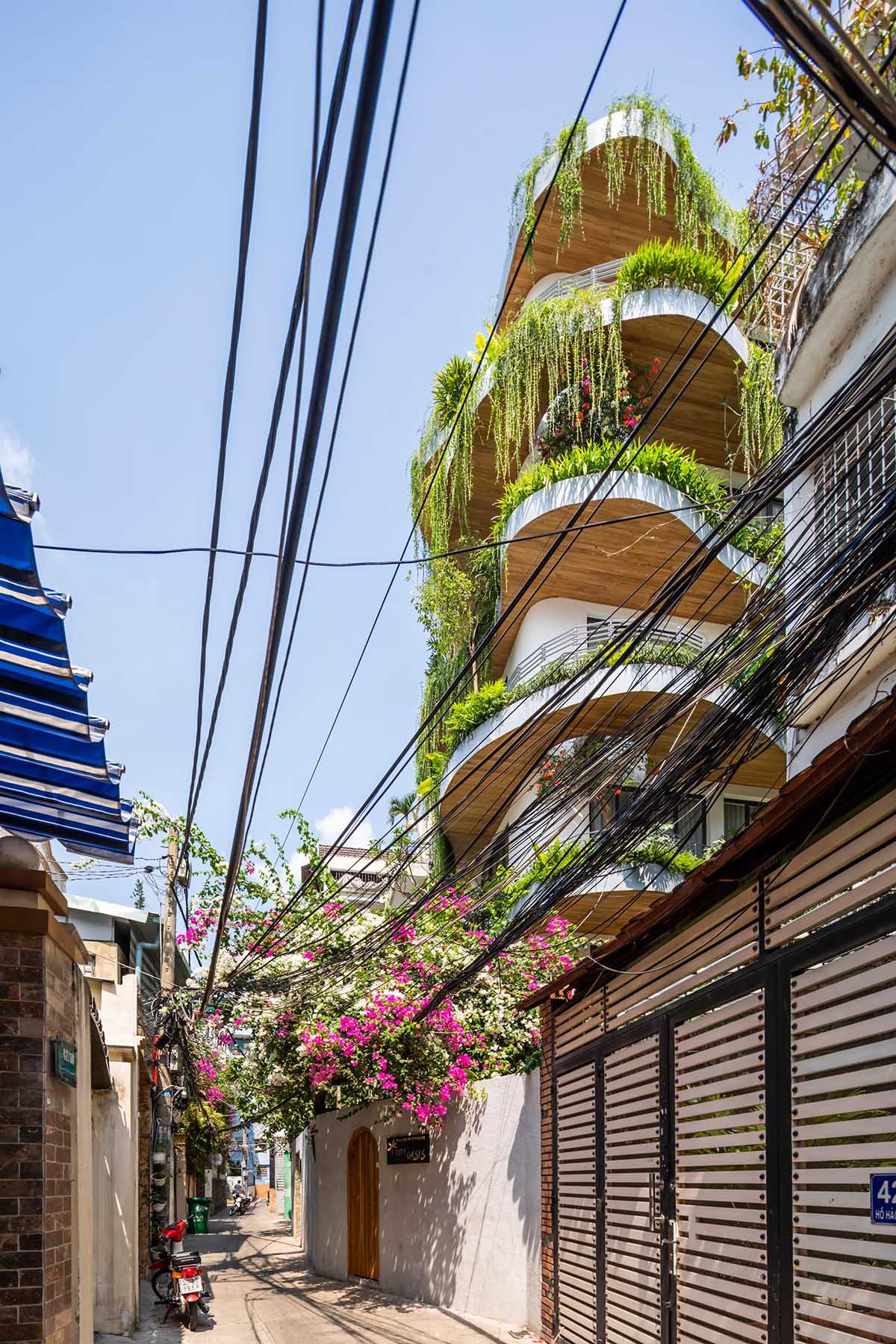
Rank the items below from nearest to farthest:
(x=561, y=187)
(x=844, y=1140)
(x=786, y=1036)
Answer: (x=844, y=1140) → (x=786, y=1036) → (x=561, y=187)

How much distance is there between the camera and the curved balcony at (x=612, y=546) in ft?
55.7

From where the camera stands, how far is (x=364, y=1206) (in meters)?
16.5

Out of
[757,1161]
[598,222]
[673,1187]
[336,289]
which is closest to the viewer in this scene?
[336,289]

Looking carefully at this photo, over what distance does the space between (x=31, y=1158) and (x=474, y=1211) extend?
871 centimetres

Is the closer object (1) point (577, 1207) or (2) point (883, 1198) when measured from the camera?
(2) point (883, 1198)

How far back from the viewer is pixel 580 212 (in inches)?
746

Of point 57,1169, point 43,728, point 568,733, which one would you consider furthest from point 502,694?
point 57,1169

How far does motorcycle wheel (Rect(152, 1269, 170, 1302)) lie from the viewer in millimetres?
13523

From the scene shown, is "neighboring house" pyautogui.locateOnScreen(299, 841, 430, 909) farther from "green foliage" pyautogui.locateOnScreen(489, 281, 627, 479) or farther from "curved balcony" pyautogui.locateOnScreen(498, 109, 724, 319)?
"curved balcony" pyautogui.locateOnScreen(498, 109, 724, 319)

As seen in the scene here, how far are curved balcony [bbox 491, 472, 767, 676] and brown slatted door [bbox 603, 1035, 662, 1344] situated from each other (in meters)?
9.22

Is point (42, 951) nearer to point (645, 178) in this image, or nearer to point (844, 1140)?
point (844, 1140)

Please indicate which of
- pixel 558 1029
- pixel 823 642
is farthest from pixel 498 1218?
pixel 823 642

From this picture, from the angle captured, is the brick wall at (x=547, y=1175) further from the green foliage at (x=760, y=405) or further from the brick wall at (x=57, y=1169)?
the green foliage at (x=760, y=405)

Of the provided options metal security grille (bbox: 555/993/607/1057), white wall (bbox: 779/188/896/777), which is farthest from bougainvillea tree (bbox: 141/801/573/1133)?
white wall (bbox: 779/188/896/777)
